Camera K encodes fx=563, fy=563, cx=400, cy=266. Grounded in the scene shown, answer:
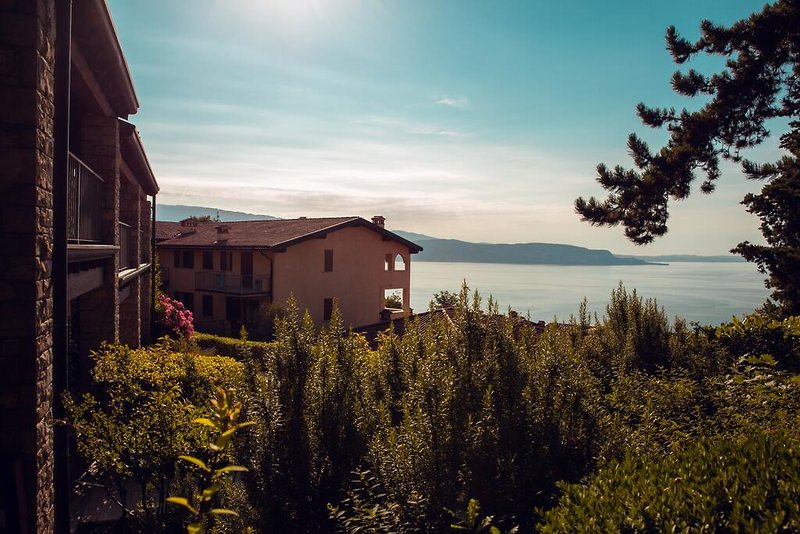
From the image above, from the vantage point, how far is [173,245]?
118ft

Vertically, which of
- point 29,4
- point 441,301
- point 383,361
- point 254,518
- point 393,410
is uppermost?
point 29,4

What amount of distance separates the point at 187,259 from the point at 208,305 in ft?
12.1

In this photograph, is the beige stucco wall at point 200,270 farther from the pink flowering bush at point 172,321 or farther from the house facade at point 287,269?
the pink flowering bush at point 172,321

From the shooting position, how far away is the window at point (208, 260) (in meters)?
34.6

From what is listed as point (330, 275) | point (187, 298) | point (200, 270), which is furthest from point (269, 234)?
point (187, 298)

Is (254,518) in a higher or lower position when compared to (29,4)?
lower

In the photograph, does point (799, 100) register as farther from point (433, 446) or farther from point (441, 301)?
point (433, 446)

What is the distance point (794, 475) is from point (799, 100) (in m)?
13.0

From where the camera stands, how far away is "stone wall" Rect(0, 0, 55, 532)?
4.79 meters

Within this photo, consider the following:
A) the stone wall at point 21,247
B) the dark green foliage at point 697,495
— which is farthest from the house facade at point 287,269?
the dark green foliage at point 697,495

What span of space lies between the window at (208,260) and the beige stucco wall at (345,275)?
6.26 m

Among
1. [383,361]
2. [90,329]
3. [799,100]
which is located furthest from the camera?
[799,100]

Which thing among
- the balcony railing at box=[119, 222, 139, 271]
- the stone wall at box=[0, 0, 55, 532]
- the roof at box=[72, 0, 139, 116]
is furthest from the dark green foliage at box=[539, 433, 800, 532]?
the balcony railing at box=[119, 222, 139, 271]

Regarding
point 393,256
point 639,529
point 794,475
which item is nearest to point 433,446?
point 639,529
